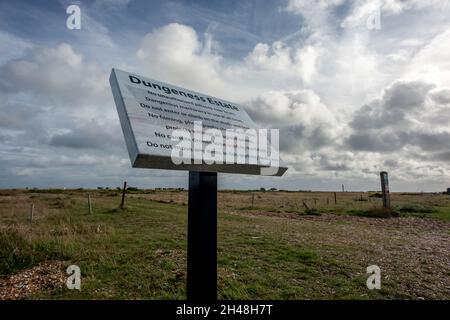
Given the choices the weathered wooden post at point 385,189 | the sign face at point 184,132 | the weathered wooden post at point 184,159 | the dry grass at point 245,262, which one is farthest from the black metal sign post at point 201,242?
the weathered wooden post at point 385,189

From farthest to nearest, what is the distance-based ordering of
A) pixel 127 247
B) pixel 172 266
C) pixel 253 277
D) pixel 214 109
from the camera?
pixel 127 247, pixel 172 266, pixel 253 277, pixel 214 109

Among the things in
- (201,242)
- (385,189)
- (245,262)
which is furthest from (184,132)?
(385,189)

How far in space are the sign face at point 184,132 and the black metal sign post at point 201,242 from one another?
28 cm

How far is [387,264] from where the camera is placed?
772 centimetres

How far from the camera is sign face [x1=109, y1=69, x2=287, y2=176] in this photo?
3.42 meters

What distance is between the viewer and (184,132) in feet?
12.6

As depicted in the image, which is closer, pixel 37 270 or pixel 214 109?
pixel 214 109

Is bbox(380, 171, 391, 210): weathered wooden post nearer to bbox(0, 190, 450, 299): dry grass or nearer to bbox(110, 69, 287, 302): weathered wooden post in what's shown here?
bbox(0, 190, 450, 299): dry grass

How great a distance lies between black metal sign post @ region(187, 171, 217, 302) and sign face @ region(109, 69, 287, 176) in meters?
0.28

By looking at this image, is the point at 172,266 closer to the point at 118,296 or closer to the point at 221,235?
the point at 118,296

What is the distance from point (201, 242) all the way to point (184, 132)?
134 cm

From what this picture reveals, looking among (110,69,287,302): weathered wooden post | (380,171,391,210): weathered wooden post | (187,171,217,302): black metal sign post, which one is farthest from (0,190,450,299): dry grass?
(380,171,391,210): weathered wooden post

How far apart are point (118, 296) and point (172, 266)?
1696 mm
